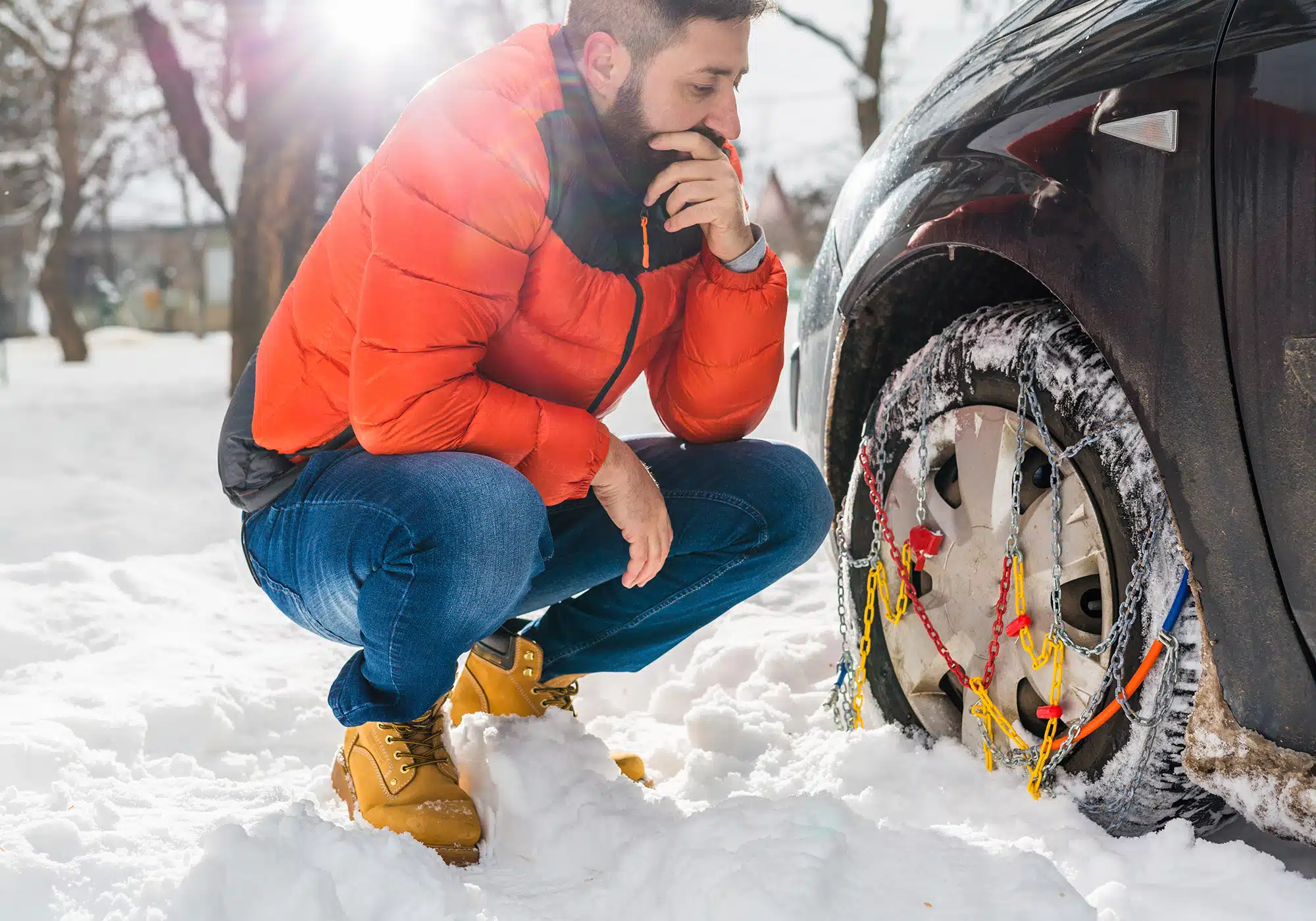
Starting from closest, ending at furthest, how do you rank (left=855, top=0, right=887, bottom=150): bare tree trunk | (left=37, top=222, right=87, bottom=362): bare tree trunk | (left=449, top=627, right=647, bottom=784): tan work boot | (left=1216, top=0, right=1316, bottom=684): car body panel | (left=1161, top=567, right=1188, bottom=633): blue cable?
(left=1216, top=0, right=1316, bottom=684): car body panel → (left=1161, top=567, right=1188, bottom=633): blue cable → (left=449, top=627, right=647, bottom=784): tan work boot → (left=855, top=0, right=887, bottom=150): bare tree trunk → (left=37, top=222, right=87, bottom=362): bare tree trunk

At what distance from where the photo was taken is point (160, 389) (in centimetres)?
1014

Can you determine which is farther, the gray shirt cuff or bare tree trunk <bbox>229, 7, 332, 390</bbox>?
bare tree trunk <bbox>229, 7, 332, 390</bbox>

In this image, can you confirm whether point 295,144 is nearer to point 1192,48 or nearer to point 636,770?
point 636,770

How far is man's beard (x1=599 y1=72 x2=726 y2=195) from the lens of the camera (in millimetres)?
1715

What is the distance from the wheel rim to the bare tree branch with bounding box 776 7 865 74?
9.16 m

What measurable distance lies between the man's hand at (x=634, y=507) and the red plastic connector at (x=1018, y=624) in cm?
54

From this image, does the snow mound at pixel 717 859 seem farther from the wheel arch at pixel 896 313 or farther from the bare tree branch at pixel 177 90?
the bare tree branch at pixel 177 90

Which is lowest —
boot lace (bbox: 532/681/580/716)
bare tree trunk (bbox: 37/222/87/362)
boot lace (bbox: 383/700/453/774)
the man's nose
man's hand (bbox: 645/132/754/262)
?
bare tree trunk (bbox: 37/222/87/362)

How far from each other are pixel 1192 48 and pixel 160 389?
33.3 feet

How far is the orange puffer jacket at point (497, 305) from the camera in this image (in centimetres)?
160

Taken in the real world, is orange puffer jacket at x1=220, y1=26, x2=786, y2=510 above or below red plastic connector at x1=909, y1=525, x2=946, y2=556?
above

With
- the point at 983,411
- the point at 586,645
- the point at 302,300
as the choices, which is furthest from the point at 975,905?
the point at 302,300

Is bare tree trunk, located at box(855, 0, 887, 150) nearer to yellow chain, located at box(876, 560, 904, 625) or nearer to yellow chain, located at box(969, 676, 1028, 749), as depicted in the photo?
yellow chain, located at box(876, 560, 904, 625)

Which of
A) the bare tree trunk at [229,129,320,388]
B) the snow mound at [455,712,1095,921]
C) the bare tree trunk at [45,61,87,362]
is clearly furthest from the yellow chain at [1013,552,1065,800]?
the bare tree trunk at [45,61,87,362]
